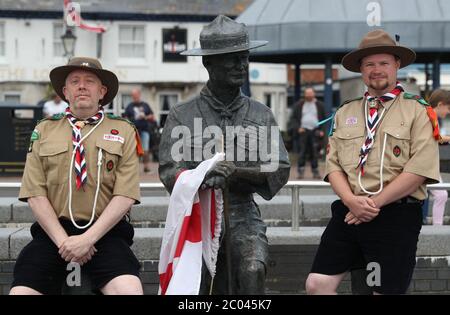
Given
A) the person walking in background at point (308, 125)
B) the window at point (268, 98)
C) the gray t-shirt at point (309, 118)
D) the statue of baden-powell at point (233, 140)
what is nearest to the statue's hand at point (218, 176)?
the statue of baden-powell at point (233, 140)

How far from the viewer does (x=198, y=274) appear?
4668 millimetres

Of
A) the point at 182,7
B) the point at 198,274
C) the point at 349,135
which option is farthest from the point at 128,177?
the point at 182,7

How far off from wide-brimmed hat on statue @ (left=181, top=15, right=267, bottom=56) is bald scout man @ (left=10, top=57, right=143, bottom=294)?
62 centimetres

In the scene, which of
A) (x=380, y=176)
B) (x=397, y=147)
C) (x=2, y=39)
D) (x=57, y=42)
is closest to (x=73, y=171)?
(x=380, y=176)

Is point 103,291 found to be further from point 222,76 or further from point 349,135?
point 349,135

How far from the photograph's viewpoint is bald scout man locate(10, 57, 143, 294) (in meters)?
4.78

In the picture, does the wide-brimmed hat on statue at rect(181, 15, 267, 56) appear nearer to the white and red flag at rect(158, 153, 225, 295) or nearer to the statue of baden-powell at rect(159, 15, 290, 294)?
the statue of baden-powell at rect(159, 15, 290, 294)

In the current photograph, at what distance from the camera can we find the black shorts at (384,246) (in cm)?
491

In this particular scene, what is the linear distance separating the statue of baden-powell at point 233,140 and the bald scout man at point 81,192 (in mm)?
305

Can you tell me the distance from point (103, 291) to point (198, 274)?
562mm

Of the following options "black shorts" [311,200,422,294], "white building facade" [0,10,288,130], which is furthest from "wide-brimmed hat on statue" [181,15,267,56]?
"white building facade" [0,10,288,130]

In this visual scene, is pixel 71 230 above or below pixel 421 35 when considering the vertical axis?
below

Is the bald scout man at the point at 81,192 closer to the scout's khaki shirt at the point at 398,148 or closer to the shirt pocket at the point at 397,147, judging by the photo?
the scout's khaki shirt at the point at 398,148

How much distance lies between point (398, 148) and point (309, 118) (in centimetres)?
1104
